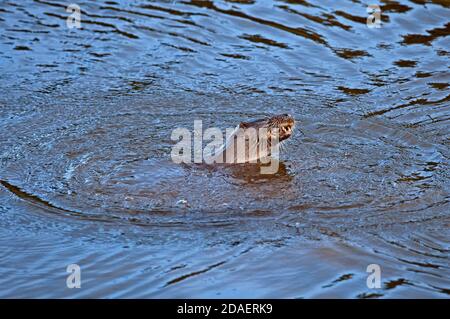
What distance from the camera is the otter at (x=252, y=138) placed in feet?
21.0

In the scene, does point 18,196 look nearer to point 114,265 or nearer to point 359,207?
point 114,265

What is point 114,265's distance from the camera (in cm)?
507

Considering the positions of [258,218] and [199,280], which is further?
[258,218]

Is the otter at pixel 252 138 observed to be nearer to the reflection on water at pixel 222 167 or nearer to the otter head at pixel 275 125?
the otter head at pixel 275 125

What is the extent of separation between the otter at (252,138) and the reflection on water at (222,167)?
0.11 meters

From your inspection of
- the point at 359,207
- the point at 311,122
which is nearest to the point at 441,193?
the point at 359,207

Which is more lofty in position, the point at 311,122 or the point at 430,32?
the point at 430,32

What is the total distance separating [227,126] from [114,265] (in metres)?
2.45

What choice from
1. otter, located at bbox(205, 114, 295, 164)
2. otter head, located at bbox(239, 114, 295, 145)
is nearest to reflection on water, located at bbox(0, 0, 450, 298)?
otter, located at bbox(205, 114, 295, 164)

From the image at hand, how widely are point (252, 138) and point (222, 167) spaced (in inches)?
12.0

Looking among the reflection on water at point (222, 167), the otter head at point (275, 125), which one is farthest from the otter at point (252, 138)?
the reflection on water at point (222, 167)
